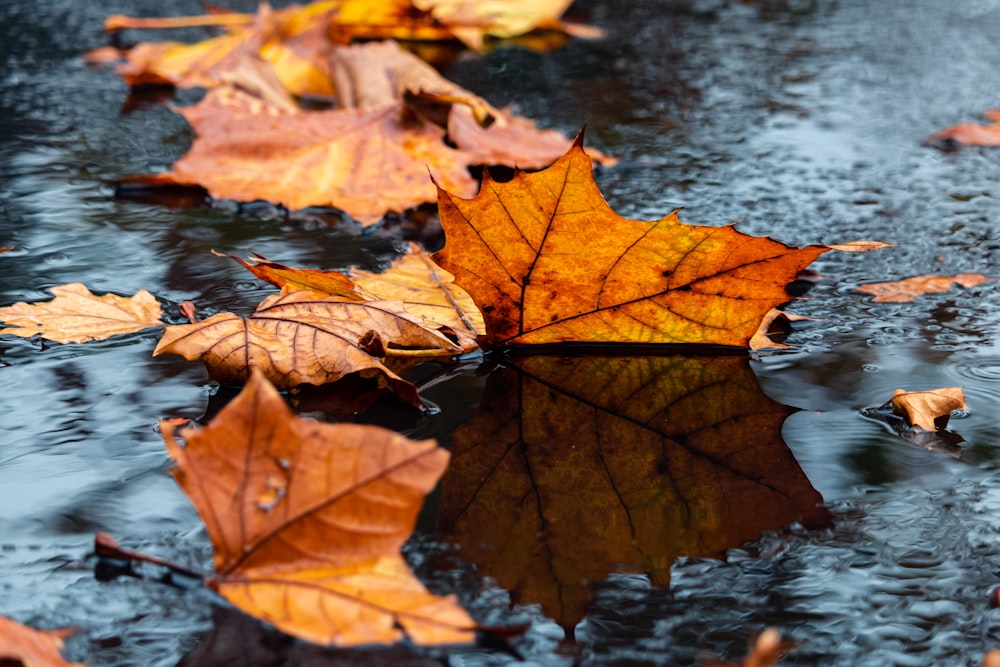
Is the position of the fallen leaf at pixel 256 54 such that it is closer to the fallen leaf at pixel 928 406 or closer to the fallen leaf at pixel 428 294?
the fallen leaf at pixel 428 294

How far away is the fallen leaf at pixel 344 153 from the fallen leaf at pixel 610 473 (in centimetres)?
69

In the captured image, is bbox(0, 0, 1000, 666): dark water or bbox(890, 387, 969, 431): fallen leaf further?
bbox(890, 387, 969, 431): fallen leaf

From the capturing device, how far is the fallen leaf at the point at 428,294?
4.26 ft

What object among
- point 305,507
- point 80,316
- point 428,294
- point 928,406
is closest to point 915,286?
point 928,406

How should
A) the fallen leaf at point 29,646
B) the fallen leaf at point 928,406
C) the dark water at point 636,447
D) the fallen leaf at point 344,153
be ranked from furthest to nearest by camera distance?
the fallen leaf at point 344,153 < the fallen leaf at point 928,406 < the dark water at point 636,447 < the fallen leaf at point 29,646

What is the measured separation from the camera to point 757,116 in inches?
91.7

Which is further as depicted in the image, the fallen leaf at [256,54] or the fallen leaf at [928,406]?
the fallen leaf at [256,54]

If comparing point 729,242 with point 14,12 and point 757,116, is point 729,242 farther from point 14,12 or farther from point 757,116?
point 14,12

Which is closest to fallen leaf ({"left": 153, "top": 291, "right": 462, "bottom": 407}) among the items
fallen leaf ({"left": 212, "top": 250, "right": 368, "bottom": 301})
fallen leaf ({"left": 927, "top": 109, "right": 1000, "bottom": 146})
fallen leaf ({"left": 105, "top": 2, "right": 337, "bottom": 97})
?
fallen leaf ({"left": 212, "top": 250, "right": 368, "bottom": 301})

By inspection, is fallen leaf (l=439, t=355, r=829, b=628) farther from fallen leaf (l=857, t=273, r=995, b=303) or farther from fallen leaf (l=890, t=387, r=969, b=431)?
fallen leaf (l=857, t=273, r=995, b=303)

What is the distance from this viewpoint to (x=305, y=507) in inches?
31.0

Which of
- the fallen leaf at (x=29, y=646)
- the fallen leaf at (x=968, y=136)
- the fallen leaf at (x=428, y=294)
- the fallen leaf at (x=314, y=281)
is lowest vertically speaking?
the fallen leaf at (x=968, y=136)

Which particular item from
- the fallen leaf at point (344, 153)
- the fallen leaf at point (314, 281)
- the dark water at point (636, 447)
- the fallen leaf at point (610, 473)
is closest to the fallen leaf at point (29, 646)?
the dark water at point (636, 447)

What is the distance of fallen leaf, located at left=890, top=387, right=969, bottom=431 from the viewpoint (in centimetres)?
108
